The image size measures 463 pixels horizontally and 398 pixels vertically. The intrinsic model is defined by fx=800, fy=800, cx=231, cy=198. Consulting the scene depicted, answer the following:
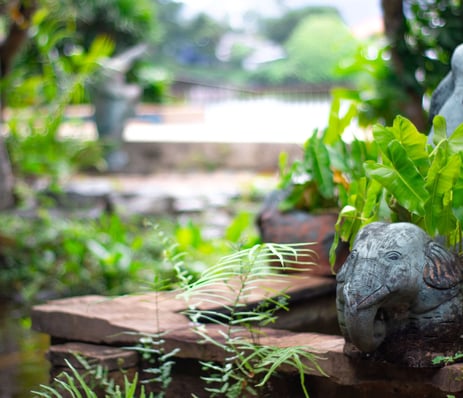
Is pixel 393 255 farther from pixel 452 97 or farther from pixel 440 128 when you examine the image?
pixel 452 97

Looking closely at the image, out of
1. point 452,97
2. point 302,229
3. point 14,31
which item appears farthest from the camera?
point 14,31

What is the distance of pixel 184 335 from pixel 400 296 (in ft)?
3.41

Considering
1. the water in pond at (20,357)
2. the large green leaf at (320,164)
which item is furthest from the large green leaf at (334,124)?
the water in pond at (20,357)

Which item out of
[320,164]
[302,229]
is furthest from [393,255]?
[302,229]

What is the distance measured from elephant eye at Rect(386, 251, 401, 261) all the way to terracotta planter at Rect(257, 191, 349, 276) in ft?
4.38

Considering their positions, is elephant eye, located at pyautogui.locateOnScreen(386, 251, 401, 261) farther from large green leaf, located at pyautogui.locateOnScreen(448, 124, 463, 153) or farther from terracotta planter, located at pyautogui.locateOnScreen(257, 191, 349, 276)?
terracotta planter, located at pyautogui.locateOnScreen(257, 191, 349, 276)

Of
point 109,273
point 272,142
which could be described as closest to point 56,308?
point 109,273

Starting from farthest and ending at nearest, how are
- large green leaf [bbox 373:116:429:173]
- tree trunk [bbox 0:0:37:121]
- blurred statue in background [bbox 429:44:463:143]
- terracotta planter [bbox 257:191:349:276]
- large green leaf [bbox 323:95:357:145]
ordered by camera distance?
tree trunk [bbox 0:0:37:121], large green leaf [bbox 323:95:357:145], terracotta planter [bbox 257:191:349:276], blurred statue in background [bbox 429:44:463:143], large green leaf [bbox 373:116:429:173]

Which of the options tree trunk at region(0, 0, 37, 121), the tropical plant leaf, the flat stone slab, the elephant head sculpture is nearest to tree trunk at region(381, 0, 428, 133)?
the flat stone slab

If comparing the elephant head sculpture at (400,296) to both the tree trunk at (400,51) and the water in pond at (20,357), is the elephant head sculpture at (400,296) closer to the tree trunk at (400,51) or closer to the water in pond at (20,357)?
the water in pond at (20,357)

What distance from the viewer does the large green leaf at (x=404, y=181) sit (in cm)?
265

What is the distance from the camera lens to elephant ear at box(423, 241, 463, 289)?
8.41 feet

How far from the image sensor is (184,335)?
3.22 m

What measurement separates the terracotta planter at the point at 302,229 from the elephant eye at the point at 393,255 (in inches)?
52.5
